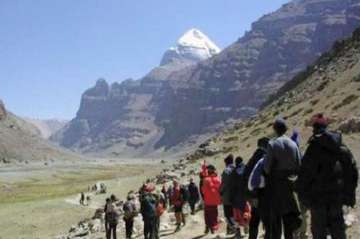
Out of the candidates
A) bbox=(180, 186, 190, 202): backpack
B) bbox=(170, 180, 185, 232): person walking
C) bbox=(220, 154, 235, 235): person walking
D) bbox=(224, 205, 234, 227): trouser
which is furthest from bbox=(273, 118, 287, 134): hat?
bbox=(180, 186, 190, 202): backpack

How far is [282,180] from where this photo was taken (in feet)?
35.8

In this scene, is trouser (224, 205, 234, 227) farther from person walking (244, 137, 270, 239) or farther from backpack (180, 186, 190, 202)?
backpack (180, 186, 190, 202)

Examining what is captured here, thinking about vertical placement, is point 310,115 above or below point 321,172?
above

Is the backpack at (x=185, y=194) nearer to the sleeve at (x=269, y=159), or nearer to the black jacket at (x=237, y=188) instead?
the black jacket at (x=237, y=188)

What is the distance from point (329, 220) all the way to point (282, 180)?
1.09 meters

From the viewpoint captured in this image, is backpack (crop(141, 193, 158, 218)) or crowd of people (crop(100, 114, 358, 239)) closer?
crowd of people (crop(100, 114, 358, 239))

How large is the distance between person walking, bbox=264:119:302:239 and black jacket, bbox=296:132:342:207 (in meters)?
0.56

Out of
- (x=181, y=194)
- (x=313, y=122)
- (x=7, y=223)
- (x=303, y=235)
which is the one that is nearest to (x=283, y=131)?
(x=313, y=122)

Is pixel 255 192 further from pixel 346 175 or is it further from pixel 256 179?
pixel 346 175

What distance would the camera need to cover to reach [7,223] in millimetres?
52219

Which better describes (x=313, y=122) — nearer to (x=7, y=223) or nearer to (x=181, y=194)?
(x=181, y=194)

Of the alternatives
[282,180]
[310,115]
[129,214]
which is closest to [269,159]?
[282,180]

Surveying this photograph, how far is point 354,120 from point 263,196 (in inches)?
1054

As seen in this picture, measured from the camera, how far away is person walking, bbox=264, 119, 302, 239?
10852 millimetres
